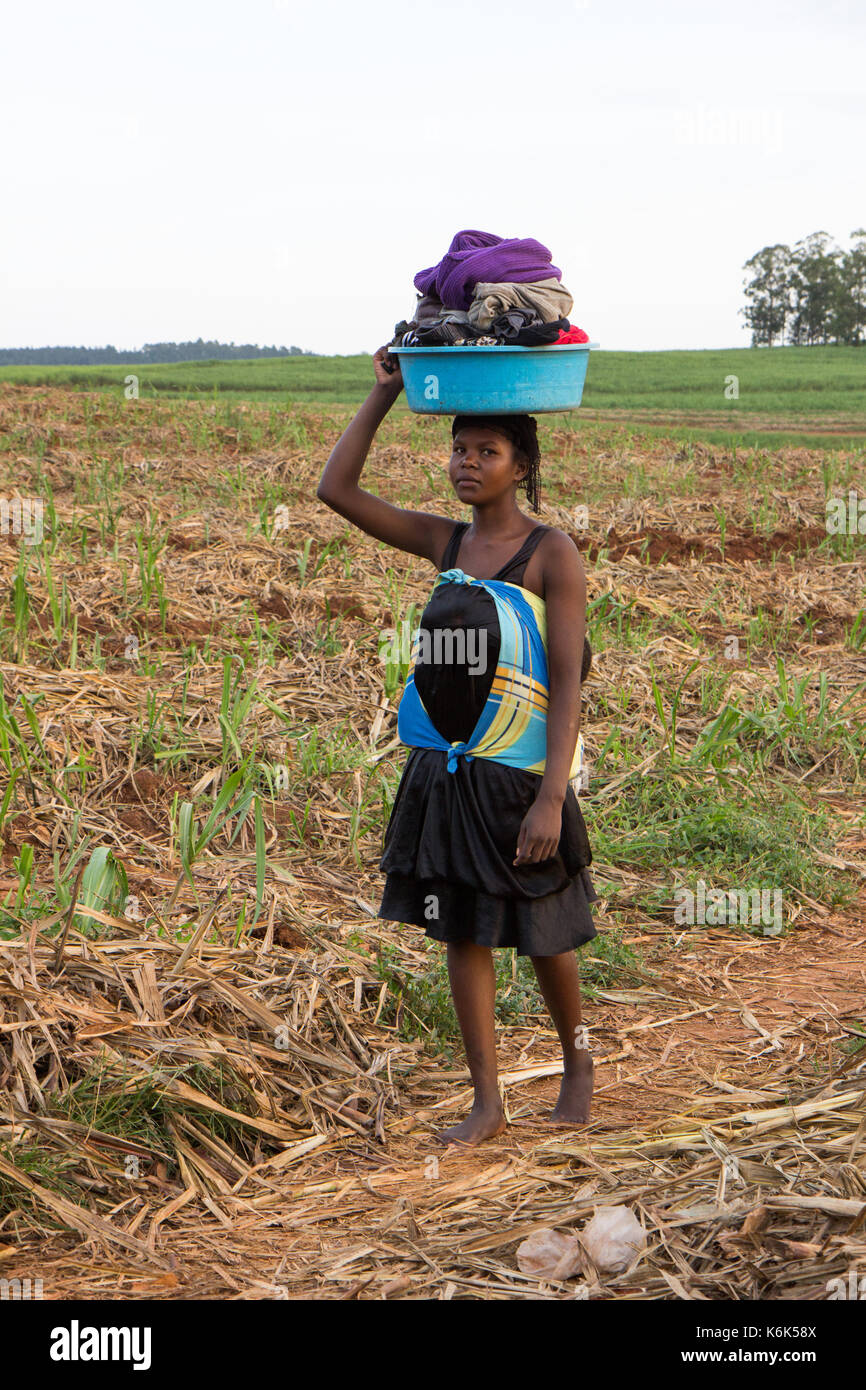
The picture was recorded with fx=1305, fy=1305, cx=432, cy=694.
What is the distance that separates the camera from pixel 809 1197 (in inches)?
83.7

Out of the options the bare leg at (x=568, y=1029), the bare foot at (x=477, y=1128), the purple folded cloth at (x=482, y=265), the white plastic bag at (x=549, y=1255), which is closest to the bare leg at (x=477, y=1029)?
the bare foot at (x=477, y=1128)

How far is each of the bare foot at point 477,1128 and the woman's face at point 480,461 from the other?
1.26m

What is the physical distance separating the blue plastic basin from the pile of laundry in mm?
26

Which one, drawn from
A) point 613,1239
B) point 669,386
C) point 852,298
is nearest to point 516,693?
point 613,1239

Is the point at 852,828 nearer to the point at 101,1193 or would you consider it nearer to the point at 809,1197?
the point at 809,1197

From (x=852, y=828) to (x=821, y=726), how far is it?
2.20 feet

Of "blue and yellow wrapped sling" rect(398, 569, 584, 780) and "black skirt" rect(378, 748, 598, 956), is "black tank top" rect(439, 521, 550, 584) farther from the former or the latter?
"black skirt" rect(378, 748, 598, 956)

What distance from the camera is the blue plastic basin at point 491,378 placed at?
2471mm

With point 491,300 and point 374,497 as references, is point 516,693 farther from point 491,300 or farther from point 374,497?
point 491,300

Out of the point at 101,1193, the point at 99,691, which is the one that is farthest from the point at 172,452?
the point at 101,1193

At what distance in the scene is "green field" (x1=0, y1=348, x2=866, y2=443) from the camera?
17906 mm

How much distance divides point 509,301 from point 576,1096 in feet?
5.46

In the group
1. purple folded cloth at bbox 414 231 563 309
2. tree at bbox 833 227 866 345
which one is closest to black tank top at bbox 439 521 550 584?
purple folded cloth at bbox 414 231 563 309

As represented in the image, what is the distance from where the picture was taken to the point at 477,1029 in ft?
8.79
